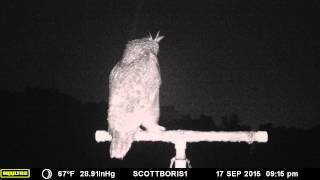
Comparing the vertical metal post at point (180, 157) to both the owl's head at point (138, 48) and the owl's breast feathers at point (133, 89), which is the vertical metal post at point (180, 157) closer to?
the owl's breast feathers at point (133, 89)

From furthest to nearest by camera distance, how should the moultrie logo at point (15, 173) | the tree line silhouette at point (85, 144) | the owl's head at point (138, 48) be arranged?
the tree line silhouette at point (85, 144) < the moultrie logo at point (15, 173) < the owl's head at point (138, 48)

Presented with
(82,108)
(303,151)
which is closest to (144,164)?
(82,108)

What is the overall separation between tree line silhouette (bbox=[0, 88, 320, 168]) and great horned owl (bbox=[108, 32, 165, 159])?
14172 mm

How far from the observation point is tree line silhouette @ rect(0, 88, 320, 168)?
20.5 metres

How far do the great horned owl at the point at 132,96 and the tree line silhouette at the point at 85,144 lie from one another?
14.2m

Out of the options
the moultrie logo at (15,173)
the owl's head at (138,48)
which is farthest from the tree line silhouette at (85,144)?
the owl's head at (138,48)

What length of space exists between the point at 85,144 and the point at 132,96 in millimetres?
16944

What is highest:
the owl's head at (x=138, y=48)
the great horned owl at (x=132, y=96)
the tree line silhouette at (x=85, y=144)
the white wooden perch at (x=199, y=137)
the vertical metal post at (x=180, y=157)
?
the tree line silhouette at (x=85, y=144)

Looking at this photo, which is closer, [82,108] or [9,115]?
[9,115]

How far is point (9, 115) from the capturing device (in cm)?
2244

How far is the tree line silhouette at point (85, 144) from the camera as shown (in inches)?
806

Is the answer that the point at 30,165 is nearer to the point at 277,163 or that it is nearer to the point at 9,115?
the point at 9,115

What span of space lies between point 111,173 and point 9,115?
1763 cm

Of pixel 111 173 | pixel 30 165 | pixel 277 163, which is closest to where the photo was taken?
pixel 111 173
